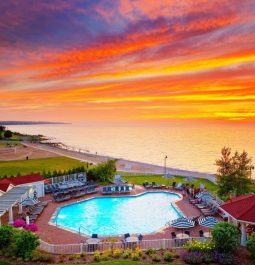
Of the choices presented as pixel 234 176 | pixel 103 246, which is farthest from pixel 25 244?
pixel 234 176

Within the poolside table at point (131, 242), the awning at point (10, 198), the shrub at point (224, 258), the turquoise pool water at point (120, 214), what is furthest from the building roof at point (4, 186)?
the shrub at point (224, 258)

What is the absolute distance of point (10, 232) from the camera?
1806cm

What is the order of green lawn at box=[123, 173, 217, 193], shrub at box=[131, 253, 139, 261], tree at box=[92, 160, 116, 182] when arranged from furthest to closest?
tree at box=[92, 160, 116, 182]
green lawn at box=[123, 173, 217, 193]
shrub at box=[131, 253, 139, 261]

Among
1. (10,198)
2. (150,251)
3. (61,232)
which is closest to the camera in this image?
(150,251)

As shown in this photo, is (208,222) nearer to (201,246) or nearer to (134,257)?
(201,246)

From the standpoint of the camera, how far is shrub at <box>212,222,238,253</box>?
56.4 ft

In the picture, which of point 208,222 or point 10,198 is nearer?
point 208,222

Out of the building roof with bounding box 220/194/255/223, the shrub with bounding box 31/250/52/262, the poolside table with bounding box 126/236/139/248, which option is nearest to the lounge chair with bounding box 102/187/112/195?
the poolside table with bounding box 126/236/139/248

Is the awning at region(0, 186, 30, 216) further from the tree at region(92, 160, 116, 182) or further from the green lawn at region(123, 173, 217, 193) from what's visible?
the green lawn at region(123, 173, 217, 193)

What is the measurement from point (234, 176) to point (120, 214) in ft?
36.2

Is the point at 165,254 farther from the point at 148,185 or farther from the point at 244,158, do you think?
the point at 148,185

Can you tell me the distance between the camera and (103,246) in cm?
1947

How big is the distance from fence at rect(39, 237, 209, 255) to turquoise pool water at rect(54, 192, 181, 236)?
4708mm

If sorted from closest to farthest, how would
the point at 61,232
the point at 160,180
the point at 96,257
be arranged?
1. the point at 96,257
2. the point at 61,232
3. the point at 160,180
